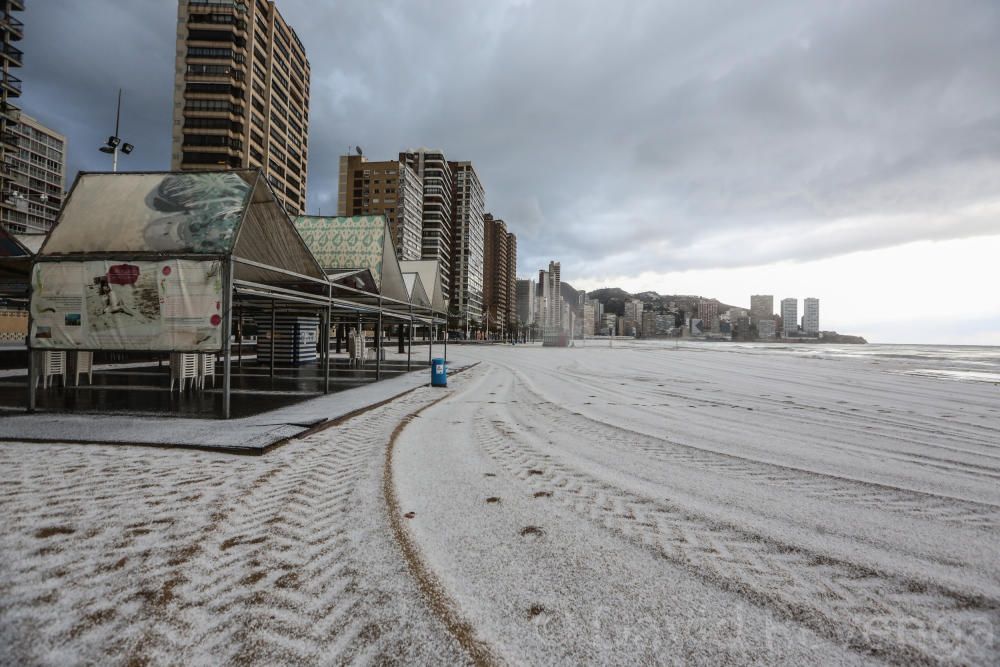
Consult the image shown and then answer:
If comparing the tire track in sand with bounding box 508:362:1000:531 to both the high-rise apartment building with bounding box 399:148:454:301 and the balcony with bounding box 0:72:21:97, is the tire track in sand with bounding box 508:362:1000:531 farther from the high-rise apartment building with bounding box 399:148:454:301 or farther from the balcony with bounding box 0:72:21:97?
the high-rise apartment building with bounding box 399:148:454:301

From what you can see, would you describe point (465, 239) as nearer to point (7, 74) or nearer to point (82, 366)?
point (7, 74)

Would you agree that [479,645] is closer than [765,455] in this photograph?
Yes

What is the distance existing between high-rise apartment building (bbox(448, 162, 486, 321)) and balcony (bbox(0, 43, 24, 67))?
305 feet

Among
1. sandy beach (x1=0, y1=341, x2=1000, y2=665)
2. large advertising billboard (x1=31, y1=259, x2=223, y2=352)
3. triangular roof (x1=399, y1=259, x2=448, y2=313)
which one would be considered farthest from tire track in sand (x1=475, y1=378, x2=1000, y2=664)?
triangular roof (x1=399, y1=259, x2=448, y2=313)

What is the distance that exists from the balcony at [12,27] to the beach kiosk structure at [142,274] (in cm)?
7424

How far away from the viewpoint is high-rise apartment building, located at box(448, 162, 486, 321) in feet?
448

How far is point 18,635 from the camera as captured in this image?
2.03m

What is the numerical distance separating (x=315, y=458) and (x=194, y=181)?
5.96 m

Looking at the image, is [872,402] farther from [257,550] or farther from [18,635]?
[18,635]

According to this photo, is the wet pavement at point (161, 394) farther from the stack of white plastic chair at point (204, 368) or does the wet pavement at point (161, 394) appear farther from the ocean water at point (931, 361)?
the ocean water at point (931, 361)

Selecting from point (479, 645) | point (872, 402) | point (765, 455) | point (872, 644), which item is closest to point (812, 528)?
point (872, 644)

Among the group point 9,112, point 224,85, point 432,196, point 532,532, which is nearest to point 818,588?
point 532,532

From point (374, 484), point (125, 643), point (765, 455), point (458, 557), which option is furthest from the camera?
point (765, 455)

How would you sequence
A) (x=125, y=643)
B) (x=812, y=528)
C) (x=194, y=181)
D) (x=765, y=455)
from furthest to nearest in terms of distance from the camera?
(x=194, y=181) → (x=765, y=455) → (x=812, y=528) → (x=125, y=643)
